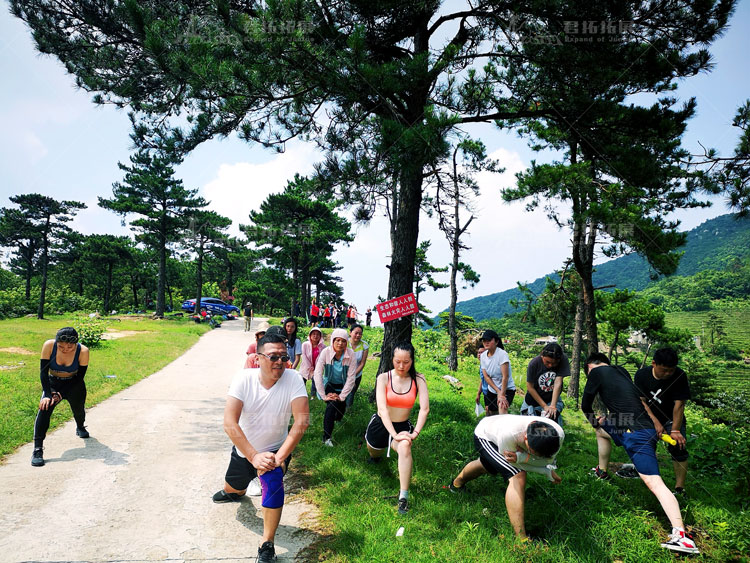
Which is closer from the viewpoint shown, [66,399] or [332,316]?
[66,399]

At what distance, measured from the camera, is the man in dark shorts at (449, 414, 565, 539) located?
3.25 m

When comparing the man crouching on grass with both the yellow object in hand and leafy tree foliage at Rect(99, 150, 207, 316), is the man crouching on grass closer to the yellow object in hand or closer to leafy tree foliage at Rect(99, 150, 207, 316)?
the yellow object in hand

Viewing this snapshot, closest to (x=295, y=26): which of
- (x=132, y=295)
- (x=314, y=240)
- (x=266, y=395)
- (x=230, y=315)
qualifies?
(x=266, y=395)

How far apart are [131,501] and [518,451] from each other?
145 inches

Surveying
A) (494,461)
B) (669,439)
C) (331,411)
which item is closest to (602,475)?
(669,439)

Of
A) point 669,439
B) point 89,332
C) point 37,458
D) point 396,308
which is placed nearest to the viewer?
point 669,439

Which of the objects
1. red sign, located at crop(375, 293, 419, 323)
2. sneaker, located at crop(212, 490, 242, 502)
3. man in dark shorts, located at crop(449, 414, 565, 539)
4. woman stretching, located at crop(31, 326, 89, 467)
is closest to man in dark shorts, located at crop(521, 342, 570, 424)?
man in dark shorts, located at crop(449, 414, 565, 539)

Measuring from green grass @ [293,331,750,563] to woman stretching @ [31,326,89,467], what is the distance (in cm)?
302

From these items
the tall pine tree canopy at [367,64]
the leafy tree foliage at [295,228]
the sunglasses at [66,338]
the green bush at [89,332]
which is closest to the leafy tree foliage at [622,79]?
the tall pine tree canopy at [367,64]

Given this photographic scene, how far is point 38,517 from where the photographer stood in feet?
11.4

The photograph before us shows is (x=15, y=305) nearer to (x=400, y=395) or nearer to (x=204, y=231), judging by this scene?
(x=204, y=231)

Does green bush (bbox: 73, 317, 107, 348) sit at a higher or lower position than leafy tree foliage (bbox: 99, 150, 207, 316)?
lower

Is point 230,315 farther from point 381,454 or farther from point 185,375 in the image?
point 381,454

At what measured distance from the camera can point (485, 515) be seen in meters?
3.79
